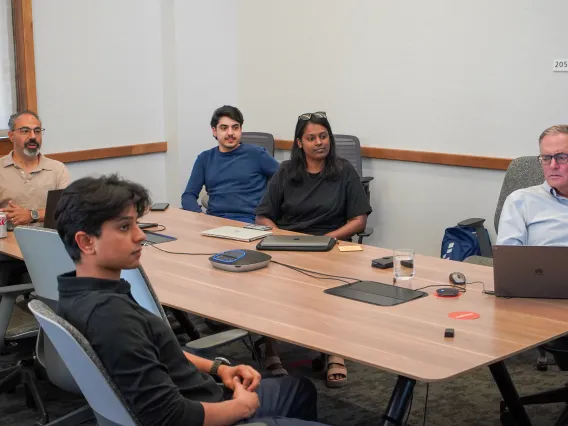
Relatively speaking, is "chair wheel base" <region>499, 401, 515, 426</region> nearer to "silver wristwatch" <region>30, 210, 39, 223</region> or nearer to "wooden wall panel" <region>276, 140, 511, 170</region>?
"wooden wall panel" <region>276, 140, 511, 170</region>

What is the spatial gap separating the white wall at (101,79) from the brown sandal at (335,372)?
2.71 meters

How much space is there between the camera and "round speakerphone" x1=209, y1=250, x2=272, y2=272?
130 inches

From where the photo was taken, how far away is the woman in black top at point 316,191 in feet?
14.2

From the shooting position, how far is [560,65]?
4801 millimetres

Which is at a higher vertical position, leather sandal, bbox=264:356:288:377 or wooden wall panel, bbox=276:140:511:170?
wooden wall panel, bbox=276:140:511:170

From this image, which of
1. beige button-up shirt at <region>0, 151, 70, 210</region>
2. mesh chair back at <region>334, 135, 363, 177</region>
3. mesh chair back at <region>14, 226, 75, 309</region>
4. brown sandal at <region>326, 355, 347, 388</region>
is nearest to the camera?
mesh chair back at <region>14, 226, 75, 309</region>

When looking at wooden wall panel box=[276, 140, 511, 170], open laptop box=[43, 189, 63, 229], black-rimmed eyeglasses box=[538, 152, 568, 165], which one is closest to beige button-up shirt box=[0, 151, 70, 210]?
open laptop box=[43, 189, 63, 229]

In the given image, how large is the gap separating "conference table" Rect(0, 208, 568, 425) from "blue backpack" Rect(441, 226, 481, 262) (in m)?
1.30

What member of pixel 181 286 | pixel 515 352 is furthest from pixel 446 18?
pixel 515 352

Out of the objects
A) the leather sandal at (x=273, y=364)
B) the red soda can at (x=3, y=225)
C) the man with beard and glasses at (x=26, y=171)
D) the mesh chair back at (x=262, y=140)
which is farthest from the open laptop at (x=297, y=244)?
the mesh chair back at (x=262, y=140)

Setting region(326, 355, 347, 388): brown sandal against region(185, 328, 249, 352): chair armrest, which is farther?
region(326, 355, 347, 388): brown sandal

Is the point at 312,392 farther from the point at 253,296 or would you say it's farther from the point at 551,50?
the point at 551,50

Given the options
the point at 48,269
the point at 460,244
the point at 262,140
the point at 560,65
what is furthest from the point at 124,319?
the point at 262,140

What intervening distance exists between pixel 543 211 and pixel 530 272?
0.75m
